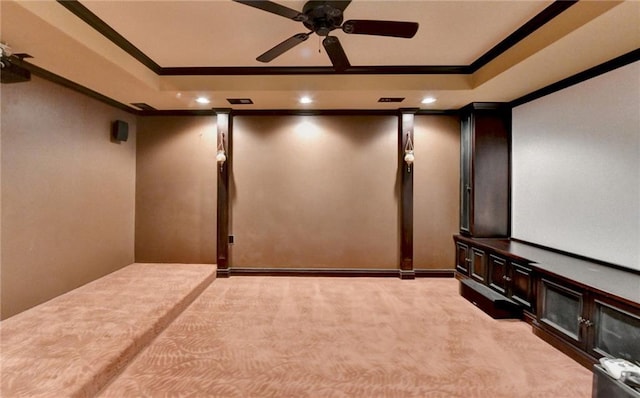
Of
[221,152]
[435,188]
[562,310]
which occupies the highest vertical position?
[221,152]

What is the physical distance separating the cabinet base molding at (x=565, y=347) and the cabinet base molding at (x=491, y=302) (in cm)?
25

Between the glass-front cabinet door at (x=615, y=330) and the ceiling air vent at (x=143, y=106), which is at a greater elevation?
the ceiling air vent at (x=143, y=106)

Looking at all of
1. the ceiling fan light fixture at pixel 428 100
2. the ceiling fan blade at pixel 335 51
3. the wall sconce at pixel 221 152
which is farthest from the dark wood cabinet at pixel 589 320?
the wall sconce at pixel 221 152

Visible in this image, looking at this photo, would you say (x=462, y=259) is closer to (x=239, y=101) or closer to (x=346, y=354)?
(x=346, y=354)

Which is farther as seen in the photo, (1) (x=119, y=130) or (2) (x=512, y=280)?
(1) (x=119, y=130)

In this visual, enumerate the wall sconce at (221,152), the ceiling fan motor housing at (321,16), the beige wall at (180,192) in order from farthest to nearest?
1. the beige wall at (180,192)
2. the wall sconce at (221,152)
3. the ceiling fan motor housing at (321,16)

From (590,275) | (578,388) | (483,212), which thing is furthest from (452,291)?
(578,388)

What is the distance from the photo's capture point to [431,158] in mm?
4824

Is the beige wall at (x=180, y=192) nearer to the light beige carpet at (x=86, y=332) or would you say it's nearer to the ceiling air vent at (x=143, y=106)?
the ceiling air vent at (x=143, y=106)

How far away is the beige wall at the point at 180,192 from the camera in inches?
195

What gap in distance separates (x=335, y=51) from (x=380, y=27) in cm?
46

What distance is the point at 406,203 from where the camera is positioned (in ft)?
15.5

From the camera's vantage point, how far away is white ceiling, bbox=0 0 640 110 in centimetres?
244

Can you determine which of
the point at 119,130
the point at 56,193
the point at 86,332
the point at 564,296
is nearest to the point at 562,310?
the point at 564,296
